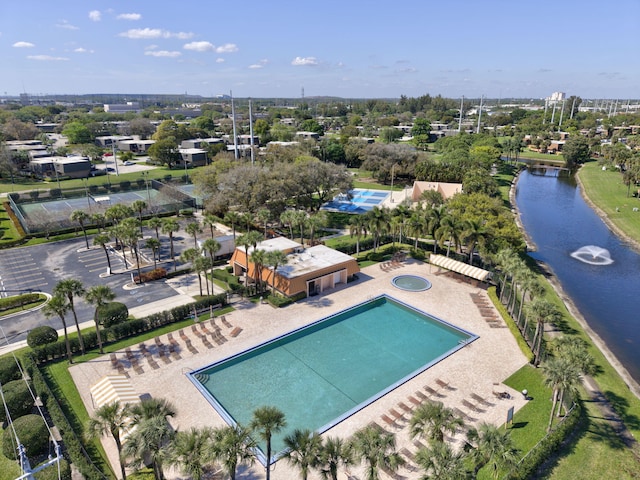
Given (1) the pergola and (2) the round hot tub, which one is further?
(2) the round hot tub

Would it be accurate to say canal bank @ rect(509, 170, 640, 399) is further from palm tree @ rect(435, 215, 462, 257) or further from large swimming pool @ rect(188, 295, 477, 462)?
palm tree @ rect(435, 215, 462, 257)

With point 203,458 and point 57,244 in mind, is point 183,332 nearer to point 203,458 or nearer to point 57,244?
point 203,458

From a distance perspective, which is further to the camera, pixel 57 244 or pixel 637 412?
pixel 57 244

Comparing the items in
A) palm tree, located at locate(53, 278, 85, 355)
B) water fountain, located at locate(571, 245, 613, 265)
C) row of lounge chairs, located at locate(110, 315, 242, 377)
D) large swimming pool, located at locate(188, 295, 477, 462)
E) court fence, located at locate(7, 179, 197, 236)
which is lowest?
water fountain, located at locate(571, 245, 613, 265)

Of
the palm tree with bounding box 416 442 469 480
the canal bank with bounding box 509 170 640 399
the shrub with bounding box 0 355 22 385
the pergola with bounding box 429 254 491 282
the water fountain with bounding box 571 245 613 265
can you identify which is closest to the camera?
the palm tree with bounding box 416 442 469 480

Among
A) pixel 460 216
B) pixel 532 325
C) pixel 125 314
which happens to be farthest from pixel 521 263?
pixel 125 314

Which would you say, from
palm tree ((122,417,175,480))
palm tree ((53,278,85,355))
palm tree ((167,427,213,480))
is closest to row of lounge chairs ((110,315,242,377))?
palm tree ((53,278,85,355))

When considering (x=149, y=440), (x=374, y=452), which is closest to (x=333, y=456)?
(x=374, y=452)

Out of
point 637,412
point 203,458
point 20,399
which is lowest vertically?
point 637,412
